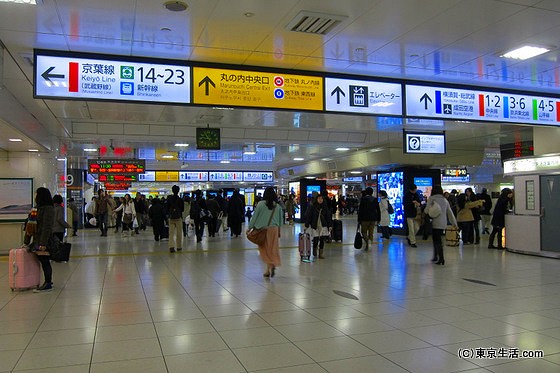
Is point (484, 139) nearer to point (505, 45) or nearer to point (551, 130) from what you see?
point (551, 130)

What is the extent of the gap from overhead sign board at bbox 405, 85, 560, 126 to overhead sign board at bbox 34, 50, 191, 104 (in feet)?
12.6

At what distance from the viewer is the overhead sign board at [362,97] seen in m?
7.20

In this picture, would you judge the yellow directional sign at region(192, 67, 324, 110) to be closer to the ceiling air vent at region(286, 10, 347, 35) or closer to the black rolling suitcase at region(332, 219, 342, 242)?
the ceiling air vent at region(286, 10, 347, 35)

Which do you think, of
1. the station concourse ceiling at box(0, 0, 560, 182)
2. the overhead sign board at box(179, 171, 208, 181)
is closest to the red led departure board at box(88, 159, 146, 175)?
the overhead sign board at box(179, 171, 208, 181)

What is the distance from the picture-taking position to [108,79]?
6.20m

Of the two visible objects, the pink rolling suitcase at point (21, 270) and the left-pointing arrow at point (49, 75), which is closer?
the left-pointing arrow at point (49, 75)

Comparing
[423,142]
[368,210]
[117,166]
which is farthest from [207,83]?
[117,166]

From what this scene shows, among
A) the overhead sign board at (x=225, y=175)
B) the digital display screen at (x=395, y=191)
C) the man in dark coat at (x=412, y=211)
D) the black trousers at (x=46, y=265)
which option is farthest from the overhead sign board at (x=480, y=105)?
the overhead sign board at (x=225, y=175)

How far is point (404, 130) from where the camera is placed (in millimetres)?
12086

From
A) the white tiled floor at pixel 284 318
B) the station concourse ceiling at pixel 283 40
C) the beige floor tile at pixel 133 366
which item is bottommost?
the white tiled floor at pixel 284 318

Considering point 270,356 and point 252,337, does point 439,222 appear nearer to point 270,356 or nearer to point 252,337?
point 252,337

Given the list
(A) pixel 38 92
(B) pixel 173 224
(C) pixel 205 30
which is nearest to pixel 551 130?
(C) pixel 205 30

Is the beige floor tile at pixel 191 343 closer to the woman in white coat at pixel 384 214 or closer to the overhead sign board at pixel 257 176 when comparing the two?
the woman in white coat at pixel 384 214

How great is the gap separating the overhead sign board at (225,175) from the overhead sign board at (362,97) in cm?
1984
